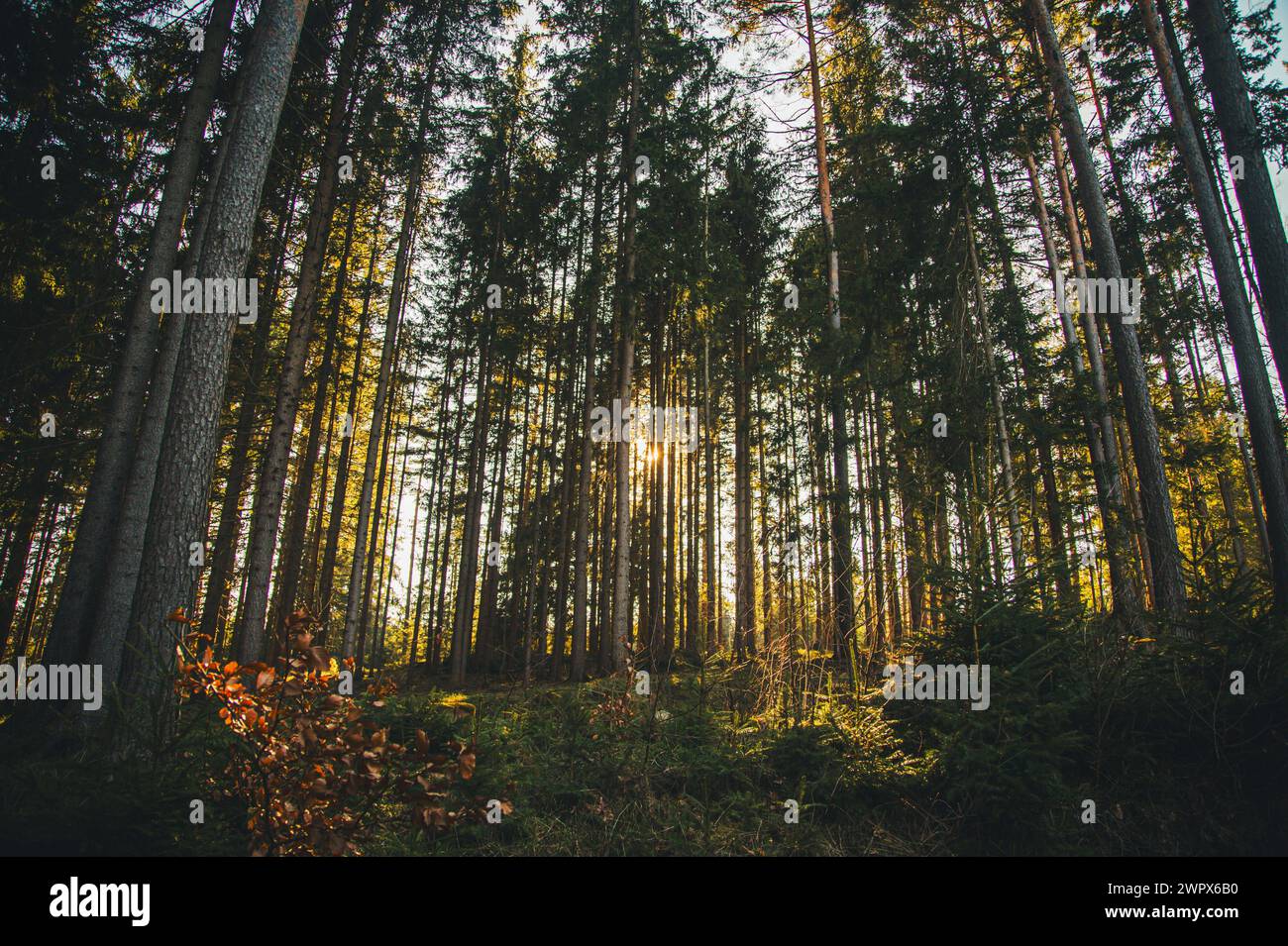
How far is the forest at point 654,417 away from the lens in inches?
140

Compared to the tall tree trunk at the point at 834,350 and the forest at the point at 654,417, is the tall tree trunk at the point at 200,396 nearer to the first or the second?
the forest at the point at 654,417

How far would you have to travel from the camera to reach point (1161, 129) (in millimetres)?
9000

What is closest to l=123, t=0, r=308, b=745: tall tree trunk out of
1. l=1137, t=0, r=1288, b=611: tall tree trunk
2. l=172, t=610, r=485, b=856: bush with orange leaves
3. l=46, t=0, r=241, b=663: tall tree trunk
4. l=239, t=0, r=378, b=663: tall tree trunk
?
l=46, t=0, r=241, b=663: tall tree trunk

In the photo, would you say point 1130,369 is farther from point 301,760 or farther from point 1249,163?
point 301,760

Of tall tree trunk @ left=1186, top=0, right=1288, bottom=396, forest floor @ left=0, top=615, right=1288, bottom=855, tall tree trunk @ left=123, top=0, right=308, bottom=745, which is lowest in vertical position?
forest floor @ left=0, top=615, right=1288, bottom=855

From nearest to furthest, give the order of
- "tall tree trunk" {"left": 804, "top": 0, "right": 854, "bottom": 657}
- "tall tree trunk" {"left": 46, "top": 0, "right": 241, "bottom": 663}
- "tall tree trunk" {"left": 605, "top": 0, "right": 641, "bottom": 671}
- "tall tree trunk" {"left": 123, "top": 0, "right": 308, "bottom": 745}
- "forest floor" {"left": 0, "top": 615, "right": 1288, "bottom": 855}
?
1. "forest floor" {"left": 0, "top": 615, "right": 1288, "bottom": 855}
2. "tall tree trunk" {"left": 123, "top": 0, "right": 308, "bottom": 745}
3. "tall tree trunk" {"left": 46, "top": 0, "right": 241, "bottom": 663}
4. "tall tree trunk" {"left": 804, "top": 0, "right": 854, "bottom": 657}
5. "tall tree trunk" {"left": 605, "top": 0, "right": 641, "bottom": 671}

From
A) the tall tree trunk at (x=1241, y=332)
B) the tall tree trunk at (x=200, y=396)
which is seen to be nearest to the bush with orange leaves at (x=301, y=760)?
the tall tree trunk at (x=200, y=396)

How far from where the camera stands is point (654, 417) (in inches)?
644

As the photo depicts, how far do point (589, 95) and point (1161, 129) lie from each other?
35.6ft

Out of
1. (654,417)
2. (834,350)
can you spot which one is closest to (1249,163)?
(834,350)

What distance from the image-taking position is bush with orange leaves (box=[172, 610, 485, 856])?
234cm

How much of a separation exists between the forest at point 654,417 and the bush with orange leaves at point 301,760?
1.1 inches

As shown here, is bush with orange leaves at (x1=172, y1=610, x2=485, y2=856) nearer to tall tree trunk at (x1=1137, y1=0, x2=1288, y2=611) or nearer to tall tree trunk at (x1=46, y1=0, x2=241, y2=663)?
tall tree trunk at (x1=46, y1=0, x2=241, y2=663)

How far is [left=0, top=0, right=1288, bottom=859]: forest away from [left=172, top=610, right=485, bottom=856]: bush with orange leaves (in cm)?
3
